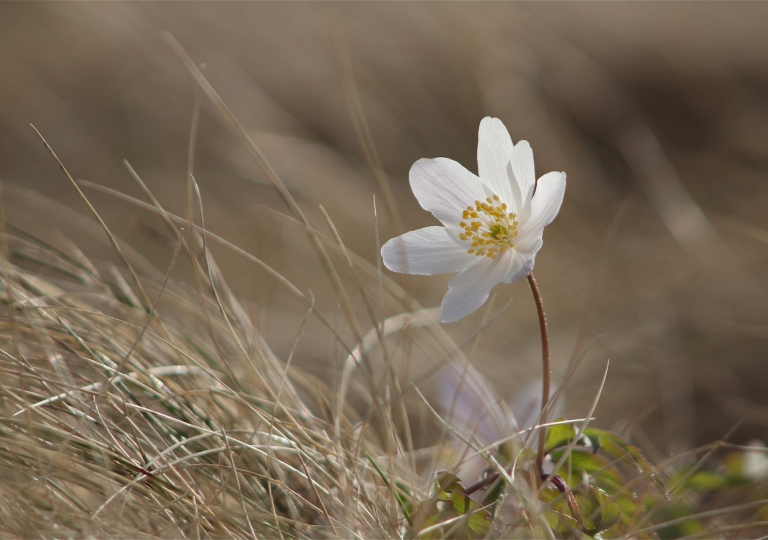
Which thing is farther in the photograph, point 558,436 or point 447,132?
point 447,132

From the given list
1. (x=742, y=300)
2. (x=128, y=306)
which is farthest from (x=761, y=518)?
(x=742, y=300)

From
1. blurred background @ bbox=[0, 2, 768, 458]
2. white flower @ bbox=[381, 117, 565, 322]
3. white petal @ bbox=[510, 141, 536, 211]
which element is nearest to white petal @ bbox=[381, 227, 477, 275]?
white flower @ bbox=[381, 117, 565, 322]

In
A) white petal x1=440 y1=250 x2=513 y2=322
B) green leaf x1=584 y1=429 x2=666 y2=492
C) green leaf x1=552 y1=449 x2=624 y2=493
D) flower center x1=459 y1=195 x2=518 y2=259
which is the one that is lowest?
green leaf x1=552 y1=449 x2=624 y2=493

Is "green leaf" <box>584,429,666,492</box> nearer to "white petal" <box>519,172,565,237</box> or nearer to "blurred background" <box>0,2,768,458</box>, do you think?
"white petal" <box>519,172,565,237</box>

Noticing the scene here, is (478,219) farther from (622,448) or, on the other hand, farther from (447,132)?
(447,132)

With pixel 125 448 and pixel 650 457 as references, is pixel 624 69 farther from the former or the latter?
pixel 125 448

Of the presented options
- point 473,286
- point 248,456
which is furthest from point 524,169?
point 248,456
